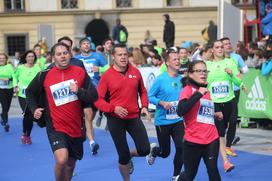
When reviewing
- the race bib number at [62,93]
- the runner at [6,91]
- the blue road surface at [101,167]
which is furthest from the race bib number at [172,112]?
the runner at [6,91]

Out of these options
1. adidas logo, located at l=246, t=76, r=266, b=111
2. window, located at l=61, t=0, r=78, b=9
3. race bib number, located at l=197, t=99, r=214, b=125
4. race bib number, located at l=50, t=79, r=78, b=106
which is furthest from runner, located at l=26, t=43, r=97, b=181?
window, located at l=61, t=0, r=78, b=9

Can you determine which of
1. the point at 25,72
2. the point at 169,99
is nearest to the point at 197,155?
the point at 169,99

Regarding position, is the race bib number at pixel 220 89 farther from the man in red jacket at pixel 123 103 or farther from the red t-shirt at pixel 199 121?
the red t-shirt at pixel 199 121

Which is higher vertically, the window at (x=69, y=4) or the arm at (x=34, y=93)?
the window at (x=69, y=4)

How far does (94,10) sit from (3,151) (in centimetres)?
2539

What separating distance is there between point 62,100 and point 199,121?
5.17 ft

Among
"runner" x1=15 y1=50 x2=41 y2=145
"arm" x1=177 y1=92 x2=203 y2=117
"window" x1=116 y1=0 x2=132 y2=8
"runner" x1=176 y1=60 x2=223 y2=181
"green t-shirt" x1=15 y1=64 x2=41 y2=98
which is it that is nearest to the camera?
"arm" x1=177 y1=92 x2=203 y2=117

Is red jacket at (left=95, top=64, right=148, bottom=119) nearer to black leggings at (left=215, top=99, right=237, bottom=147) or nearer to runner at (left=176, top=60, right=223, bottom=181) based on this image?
runner at (left=176, top=60, right=223, bottom=181)

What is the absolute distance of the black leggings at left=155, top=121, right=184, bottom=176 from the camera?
8224 mm

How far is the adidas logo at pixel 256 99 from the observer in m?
13.6

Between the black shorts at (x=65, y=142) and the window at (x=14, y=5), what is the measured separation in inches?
1220

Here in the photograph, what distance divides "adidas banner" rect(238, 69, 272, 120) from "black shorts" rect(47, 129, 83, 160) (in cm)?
688

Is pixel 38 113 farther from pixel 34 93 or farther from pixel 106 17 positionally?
pixel 106 17

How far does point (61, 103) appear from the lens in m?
7.23
